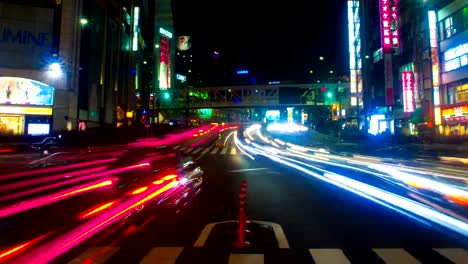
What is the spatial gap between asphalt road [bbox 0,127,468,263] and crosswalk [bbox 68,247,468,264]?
0.05ft

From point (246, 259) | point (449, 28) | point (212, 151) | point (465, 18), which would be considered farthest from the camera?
point (212, 151)

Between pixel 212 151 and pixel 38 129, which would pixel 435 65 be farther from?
pixel 38 129

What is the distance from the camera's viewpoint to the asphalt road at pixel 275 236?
638 cm

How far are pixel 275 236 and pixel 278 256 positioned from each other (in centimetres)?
137

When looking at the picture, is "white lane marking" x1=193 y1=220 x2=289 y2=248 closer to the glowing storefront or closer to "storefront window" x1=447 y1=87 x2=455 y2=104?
→ the glowing storefront

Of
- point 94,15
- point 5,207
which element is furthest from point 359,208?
point 94,15

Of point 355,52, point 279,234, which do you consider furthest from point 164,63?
point 279,234

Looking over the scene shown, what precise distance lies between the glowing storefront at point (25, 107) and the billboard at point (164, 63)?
6772cm

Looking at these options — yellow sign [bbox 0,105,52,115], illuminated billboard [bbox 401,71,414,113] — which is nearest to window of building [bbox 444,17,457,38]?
illuminated billboard [bbox 401,71,414,113]

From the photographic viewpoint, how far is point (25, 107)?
37.7m

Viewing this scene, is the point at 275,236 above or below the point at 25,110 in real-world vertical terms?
below

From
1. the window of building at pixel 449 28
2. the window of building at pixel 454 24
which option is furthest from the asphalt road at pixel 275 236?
the window of building at pixel 449 28

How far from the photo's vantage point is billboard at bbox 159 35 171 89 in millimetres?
107938

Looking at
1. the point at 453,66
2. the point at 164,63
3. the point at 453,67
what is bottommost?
the point at 453,67
